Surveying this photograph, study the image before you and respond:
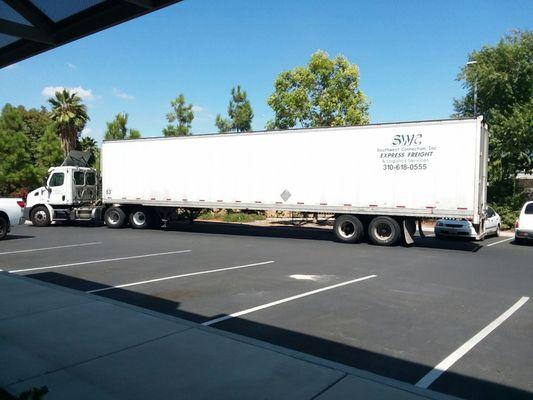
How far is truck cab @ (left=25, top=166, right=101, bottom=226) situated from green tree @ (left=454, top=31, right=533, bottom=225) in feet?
67.5

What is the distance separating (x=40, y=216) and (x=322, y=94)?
15980 millimetres

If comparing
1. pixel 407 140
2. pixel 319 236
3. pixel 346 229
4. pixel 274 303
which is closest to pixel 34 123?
pixel 319 236

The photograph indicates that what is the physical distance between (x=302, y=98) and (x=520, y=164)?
12312 mm

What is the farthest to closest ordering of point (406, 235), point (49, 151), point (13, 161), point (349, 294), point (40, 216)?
point (49, 151)
point (13, 161)
point (40, 216)
point (406, 235)
point (349, 294)

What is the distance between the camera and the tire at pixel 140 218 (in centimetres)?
2103

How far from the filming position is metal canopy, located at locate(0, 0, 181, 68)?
438cm

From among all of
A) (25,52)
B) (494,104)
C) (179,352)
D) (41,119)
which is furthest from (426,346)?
(41,119)

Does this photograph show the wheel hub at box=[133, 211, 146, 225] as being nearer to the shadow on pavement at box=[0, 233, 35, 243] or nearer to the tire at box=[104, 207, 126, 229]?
the tire at box=[104, 207, 126, 229]

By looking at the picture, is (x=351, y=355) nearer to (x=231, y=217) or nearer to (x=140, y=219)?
(x=140, y=219)

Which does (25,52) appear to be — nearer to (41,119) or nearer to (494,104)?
(494,104)

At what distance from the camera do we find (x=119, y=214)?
839 inches

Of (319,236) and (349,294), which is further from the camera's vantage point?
(319,236)

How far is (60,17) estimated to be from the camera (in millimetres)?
4762

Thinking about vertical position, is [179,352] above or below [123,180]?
below
